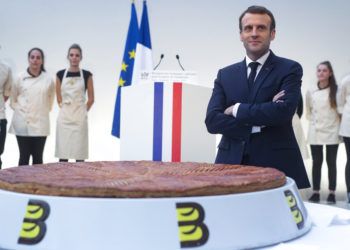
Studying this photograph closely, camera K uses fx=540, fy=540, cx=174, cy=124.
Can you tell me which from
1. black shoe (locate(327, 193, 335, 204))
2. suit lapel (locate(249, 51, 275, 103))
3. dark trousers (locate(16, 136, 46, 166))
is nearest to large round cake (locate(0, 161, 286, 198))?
suit lapel (locate(249, 51, 275, 103))

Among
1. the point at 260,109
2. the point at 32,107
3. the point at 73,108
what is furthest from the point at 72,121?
the point at 260,109

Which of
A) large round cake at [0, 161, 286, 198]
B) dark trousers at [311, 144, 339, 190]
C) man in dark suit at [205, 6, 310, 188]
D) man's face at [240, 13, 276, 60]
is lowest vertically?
dark trousers at [311, 144, 339, 190]

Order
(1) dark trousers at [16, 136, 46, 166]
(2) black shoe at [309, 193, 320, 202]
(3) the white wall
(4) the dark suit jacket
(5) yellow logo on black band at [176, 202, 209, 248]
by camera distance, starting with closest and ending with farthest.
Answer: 1. (5) yellow logo on black band at [176, 202, 209, 248]
2. (4) the dark suit jacket
3. (1) dark trousers at [16, 136, 46, 166]
4. (2) black shoe at [309, 193, 320, 202]
5. (3) the white wall

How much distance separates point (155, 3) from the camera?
5.95 metres

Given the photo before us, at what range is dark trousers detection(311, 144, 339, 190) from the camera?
198 inches

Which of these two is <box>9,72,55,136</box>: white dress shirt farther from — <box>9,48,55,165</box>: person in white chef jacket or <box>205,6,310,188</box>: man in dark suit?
<box>205,6,310,188</box>: man in dark suit

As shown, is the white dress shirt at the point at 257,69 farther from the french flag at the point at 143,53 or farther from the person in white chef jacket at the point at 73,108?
the person in white chef jacket at the point at 73,108

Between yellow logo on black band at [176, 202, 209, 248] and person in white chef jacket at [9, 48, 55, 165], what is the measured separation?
153 inches

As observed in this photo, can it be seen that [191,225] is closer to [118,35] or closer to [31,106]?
[31,106]

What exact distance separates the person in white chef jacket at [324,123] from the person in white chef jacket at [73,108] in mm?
2072

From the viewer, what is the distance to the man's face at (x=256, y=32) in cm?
179

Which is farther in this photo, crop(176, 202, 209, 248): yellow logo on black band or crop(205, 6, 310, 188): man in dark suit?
crop(205, 6, 310, 188): man in dark suit

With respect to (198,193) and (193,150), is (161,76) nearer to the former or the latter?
(193,150)

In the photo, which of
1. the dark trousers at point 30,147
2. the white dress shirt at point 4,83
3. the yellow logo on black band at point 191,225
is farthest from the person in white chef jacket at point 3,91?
the yellow logo on black band at point 191,225
